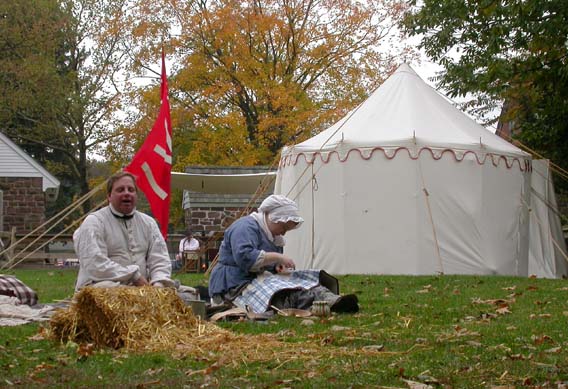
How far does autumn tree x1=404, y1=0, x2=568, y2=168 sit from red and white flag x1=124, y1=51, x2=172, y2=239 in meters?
4.65

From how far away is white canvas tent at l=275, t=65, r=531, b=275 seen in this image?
607 inches

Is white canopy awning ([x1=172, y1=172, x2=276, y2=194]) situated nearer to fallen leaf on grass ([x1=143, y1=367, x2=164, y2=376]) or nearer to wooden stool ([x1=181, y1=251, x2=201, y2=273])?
wooden stool ([x1=181, y1=251, x2=201, y2=273])

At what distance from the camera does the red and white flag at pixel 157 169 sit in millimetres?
12891

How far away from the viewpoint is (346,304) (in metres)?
8.15

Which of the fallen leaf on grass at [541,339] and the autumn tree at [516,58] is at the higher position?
the autumn tree at [516,58]

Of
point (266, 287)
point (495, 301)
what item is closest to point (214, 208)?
point (495, 301)

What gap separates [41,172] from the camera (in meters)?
31.0


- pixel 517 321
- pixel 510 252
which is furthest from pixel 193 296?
pixel 510 252

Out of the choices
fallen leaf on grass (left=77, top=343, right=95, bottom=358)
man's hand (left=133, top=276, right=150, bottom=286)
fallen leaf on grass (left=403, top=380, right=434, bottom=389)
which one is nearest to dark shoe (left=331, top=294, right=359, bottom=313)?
man's hand (left=133, top=276, right=150, bottom=286)

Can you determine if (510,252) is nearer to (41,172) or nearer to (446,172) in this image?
(446,172)

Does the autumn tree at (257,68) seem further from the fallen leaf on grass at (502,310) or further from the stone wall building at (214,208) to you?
the fallen leaf on grass at (502,310)

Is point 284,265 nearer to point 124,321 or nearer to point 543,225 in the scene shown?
point 124,321

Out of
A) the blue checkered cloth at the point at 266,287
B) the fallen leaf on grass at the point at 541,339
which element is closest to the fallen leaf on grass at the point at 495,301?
the blue checkered cloth at the point at 266,287

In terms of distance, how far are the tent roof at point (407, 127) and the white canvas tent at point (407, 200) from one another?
0.02 m
